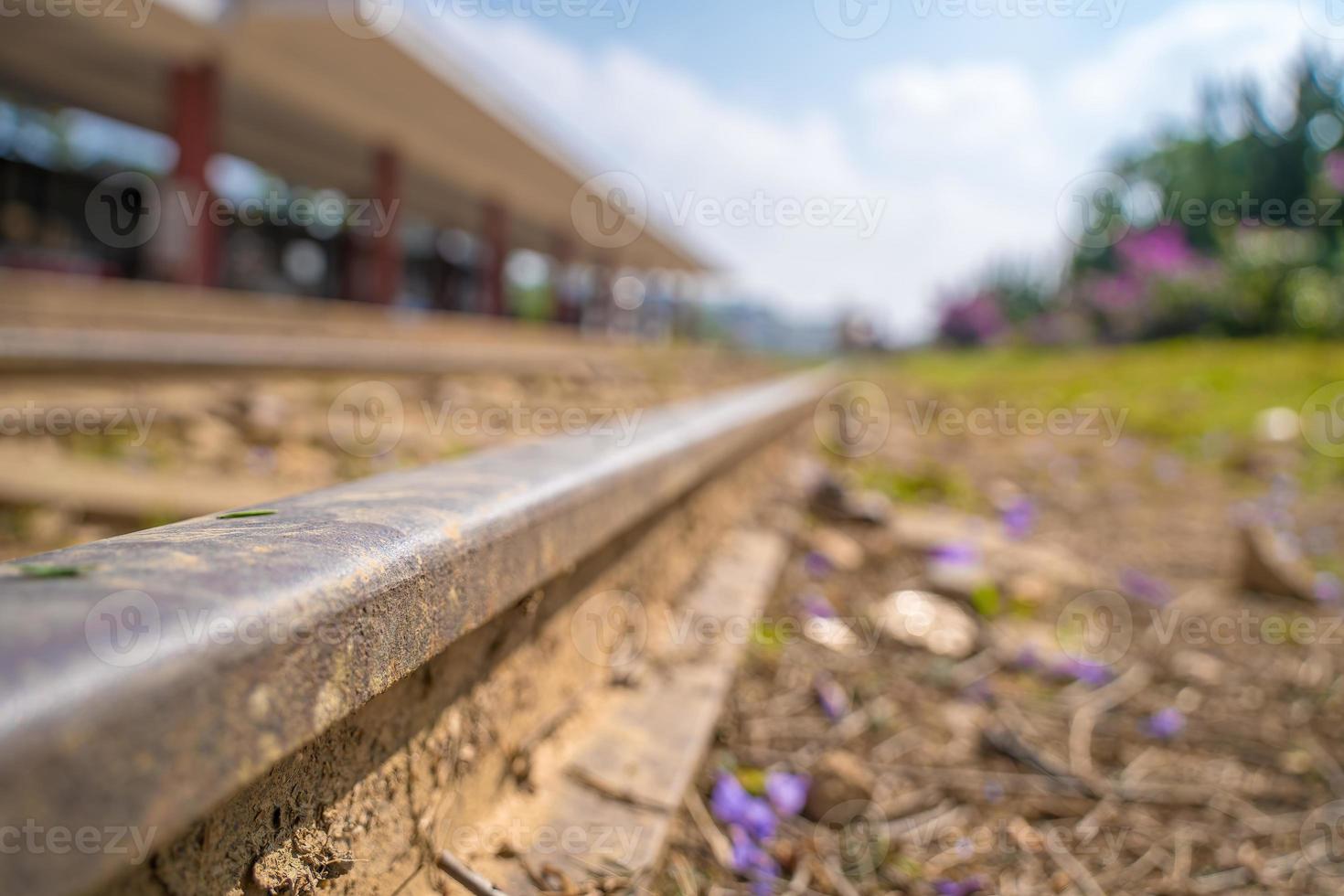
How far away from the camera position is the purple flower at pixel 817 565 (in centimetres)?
235

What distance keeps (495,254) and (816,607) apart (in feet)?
55.3

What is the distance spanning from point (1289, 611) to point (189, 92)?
12.3m

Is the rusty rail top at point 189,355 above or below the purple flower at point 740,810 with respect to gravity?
above

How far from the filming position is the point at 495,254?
17.5 m

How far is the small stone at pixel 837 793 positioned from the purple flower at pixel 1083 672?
90 cm

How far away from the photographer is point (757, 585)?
196cm

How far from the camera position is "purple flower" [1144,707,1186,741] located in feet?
5.38

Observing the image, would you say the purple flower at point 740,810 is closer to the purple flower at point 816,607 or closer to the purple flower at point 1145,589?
the purple flower at point 816,607

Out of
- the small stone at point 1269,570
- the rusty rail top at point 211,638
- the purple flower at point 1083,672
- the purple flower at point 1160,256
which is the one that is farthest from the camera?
the purple flower at point 1160,256

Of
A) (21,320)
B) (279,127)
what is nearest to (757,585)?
(21,320)

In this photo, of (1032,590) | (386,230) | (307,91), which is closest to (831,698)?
(1032,590)

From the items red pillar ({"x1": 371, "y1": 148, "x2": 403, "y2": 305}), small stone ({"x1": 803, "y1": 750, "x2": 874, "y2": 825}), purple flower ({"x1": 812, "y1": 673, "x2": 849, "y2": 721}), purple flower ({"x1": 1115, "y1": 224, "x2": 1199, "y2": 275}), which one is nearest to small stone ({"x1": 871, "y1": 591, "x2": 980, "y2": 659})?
purple flower ({"x1": 812, "y1": 673, "x2": 849, "y2": 721})

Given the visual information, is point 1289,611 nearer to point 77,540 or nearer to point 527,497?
point 527,497

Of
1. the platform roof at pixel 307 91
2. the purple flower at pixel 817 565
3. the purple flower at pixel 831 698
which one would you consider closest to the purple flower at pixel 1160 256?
the platform roof at pixel 307 91
